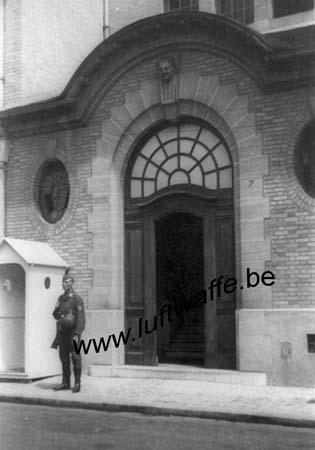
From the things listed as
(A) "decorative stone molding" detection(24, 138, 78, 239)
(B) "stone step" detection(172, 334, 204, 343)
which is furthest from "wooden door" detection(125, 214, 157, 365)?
(A) "decorative stone molding" detection(24, 138, 78, 239)

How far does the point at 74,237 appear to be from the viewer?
1362 cm

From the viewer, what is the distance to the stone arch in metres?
11.9

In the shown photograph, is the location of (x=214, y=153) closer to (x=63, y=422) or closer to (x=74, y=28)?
(x=63, y=422)

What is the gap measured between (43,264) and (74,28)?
896 cm

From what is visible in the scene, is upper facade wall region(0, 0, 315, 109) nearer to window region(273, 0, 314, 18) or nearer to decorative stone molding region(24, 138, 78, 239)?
window region(273, 0, 314, 18)

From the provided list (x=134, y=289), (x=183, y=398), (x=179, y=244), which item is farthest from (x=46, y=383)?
(x=179, y=244)

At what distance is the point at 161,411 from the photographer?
9.29m

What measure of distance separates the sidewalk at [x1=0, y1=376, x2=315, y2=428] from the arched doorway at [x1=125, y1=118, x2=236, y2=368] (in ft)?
4.01

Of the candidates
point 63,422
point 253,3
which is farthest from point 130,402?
point 253,3

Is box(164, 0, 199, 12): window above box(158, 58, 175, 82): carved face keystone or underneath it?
above

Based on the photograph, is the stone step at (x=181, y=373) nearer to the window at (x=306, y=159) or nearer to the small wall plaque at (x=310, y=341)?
the small wall plaque at (x=310, y=341)

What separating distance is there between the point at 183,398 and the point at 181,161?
4.86 metres

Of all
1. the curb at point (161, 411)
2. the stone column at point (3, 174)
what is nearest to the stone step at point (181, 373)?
the curb at point (161, 411)

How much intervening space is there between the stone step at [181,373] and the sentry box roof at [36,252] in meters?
2.16
